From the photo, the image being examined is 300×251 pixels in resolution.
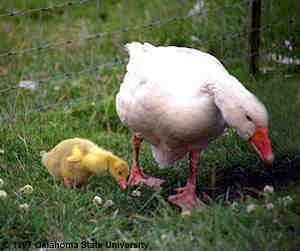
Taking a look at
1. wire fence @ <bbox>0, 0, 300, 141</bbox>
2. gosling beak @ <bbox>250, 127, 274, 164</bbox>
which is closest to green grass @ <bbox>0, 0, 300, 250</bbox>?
wire fence @ <bbox>0, 0, 300, 141</bbox>

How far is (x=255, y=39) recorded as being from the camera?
707 cm

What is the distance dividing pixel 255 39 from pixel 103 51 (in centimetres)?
180

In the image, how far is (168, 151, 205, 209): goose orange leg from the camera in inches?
186

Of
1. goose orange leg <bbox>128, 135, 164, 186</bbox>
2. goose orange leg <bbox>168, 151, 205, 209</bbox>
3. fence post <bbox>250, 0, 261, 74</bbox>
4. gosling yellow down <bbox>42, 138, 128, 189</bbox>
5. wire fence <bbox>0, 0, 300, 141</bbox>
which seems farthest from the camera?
fence post <bbox>250, 0, 261, 74</bbox>

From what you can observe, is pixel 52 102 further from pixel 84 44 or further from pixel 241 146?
pixel 241 146

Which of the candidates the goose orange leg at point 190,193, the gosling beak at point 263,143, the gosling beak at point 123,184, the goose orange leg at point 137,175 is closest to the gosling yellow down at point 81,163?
the gosling beak at point 123,184

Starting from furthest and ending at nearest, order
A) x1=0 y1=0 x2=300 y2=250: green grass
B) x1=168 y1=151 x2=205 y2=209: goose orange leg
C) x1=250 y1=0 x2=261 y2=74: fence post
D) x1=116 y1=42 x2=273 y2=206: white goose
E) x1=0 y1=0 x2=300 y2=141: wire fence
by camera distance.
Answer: x1=250 y1=0 x2=261 y2=74: fence post, x1=0 y1=0 x2=300 y2=141: wire fence, x1=168 y1=151 x2=205 y2=209: goose orange leg, x1=116 y1=42 x2=273 y2=206: white goose, x1=0 y1=0 x2=300 y2=250: green grass

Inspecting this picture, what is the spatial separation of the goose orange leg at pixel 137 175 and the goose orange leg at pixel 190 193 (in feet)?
0.62

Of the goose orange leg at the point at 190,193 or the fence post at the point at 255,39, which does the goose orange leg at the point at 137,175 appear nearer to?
the goose orange leg at the point at 190,193

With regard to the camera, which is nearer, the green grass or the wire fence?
the green grass

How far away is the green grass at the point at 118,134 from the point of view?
410cm

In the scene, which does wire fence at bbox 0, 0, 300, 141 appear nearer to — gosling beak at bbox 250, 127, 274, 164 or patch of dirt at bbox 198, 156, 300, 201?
patch of dirt at bbox 198, 156, 300, 201

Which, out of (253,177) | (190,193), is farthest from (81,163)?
(253,177)

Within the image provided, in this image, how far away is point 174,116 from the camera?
456cm
